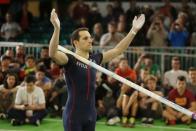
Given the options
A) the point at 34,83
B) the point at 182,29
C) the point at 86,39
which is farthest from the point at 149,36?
the point at 86,39

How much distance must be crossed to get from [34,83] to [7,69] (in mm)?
1021

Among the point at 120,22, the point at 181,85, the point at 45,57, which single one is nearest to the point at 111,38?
the point at 120,22

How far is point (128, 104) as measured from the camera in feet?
31.7

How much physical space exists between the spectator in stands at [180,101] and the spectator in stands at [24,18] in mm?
6245

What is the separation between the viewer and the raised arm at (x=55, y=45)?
17.4 ft

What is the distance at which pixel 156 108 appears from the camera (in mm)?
9945

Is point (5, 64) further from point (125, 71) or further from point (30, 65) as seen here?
point (125, 71)

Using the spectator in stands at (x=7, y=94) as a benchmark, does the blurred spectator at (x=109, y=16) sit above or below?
above

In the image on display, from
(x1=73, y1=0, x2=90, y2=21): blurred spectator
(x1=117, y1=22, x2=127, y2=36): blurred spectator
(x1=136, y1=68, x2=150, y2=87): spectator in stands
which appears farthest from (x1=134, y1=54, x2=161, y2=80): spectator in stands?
(x1=73, y1=0, x2=90, y2=21): blurred spectator

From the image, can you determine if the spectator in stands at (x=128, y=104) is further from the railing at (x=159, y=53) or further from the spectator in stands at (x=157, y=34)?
the spectator in stands at (x=157, y=34)

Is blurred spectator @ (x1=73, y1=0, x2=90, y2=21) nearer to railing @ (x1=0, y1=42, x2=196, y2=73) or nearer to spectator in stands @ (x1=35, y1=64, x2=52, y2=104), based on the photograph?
railing @ (x1=0, y1=42, x2=196, y2=73)

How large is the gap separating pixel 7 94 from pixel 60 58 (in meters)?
4.72

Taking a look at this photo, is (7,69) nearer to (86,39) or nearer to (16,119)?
(16,119)

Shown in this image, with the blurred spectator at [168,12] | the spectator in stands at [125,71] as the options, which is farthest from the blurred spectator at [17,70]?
the blurred spectator at [168,12]
